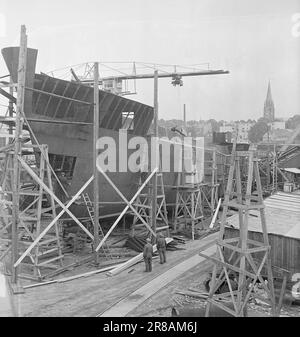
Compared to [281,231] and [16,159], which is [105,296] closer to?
[16,159]

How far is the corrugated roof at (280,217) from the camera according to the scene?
12357mm

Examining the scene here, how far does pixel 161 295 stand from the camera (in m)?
11.1

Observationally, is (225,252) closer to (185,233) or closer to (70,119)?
(185,233)

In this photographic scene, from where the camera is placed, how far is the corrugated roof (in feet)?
40.5

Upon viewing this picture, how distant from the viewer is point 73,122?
14.3m

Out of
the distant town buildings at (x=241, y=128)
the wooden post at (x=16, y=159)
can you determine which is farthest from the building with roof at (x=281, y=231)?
the wooden post at (x=16, y=159)

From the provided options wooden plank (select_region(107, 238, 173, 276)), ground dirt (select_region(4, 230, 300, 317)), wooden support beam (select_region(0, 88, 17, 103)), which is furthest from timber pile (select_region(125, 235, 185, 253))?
wooden support beam (select_region(0, 88, 17, 103))

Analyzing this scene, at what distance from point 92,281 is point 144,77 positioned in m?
25.1

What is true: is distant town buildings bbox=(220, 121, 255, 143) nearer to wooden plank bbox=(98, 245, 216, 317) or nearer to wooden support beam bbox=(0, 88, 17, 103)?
wooden plank bbox=(98, 245, 216, 317)

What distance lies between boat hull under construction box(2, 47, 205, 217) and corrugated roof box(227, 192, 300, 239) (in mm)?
5535

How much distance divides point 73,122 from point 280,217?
27.2ft

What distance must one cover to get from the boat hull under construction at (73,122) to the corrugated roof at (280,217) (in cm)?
554

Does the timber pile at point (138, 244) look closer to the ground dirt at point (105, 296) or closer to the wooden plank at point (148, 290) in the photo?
the wooden plank at point (148, 290)
